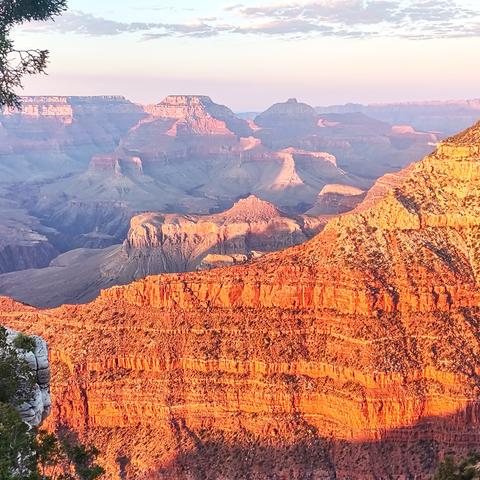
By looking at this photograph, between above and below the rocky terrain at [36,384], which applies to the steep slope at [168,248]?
below

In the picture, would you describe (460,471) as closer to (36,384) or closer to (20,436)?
(20,436)

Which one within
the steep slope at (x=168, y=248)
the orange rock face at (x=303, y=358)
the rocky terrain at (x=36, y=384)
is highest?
the rocky terrain at (x=36, y=384)

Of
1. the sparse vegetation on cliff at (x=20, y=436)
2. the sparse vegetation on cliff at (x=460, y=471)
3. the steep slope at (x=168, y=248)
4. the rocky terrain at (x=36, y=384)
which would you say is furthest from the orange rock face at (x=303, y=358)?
the steep slope at (x=168, y=248)

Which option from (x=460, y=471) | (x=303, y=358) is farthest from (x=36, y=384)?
(x=303, y=358)

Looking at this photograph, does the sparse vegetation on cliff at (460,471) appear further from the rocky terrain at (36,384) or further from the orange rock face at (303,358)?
the orange rock face at (303,358)

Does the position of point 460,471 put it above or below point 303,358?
above

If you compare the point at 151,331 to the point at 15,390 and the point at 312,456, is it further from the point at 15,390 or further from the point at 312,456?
the point at 15,390

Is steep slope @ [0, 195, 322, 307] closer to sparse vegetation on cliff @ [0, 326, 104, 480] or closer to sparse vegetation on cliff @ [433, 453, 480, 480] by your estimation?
sparse vegetation on cliff @ [0, 326, 104, 480]
